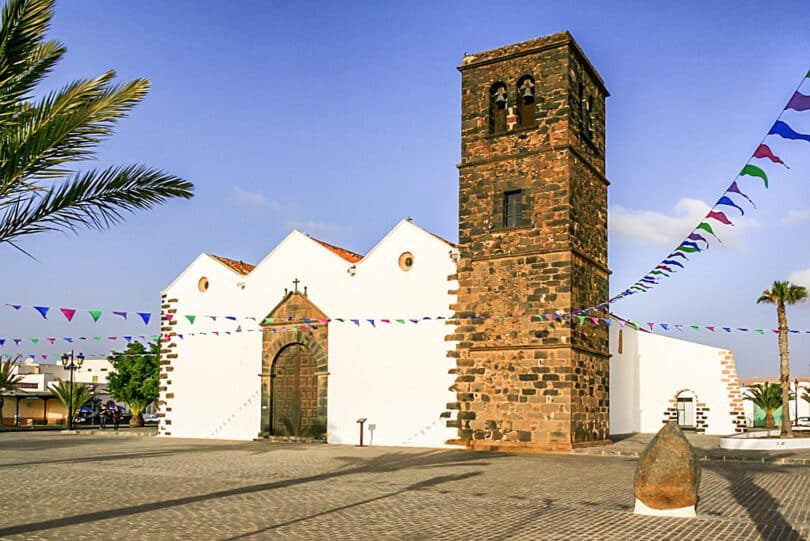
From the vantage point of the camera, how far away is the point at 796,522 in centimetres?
907

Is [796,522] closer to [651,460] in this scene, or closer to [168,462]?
[651,460]

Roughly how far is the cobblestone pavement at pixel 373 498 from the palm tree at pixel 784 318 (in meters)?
9.89

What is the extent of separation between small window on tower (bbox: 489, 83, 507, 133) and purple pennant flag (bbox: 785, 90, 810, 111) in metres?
14.0

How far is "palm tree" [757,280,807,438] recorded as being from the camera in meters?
25.5

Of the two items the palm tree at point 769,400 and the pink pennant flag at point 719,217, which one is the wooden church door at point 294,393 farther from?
the palm tree at point 769,400

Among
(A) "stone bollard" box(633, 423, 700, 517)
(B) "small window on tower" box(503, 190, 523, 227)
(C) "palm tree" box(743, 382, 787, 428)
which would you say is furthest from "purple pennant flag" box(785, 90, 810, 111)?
(C) "palm tree" box(743, 382, 787, 428)

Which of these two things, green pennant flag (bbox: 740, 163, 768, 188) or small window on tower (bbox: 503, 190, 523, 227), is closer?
green pennant flag (bbox: 740, 163, 768, 188)

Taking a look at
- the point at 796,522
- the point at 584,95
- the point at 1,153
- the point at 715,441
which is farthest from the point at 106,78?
the point at 715,441

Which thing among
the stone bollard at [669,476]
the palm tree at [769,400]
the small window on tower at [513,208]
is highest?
the small window on tower at [513,208]

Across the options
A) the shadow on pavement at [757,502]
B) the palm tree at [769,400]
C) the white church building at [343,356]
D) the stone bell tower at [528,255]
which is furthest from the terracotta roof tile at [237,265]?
the palm tree at [769,400]

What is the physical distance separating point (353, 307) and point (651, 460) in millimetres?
14272

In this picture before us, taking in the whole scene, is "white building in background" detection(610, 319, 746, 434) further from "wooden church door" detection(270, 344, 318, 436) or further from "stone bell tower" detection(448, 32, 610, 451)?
"wooden church door" detection(270, 344, 318, 436)

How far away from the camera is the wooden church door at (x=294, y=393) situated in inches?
911

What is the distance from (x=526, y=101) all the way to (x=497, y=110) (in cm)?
84
